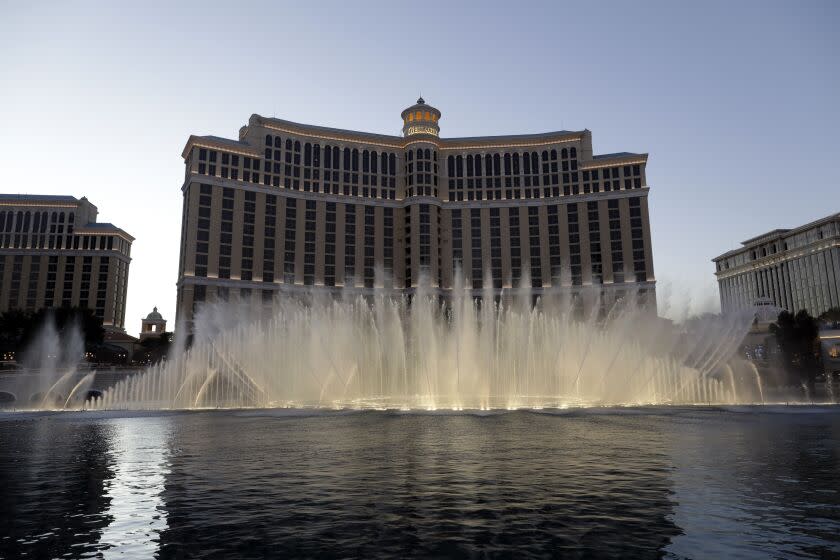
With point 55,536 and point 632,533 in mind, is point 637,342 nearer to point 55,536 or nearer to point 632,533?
point 632,533

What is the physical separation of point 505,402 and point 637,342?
17.4m

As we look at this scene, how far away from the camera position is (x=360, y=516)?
10.7 meters

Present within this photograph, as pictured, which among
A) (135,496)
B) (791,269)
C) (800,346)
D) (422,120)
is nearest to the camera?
(135,496)

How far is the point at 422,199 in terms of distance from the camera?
120m

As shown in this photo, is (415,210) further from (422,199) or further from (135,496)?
(135,496)

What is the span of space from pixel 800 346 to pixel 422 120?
8173 cm

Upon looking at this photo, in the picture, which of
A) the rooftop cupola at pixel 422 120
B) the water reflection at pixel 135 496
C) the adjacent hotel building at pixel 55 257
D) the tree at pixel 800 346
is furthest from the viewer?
the adjacent hotel building at pixel 55 257

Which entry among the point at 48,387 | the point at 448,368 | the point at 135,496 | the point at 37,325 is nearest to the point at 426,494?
the point at 135,496

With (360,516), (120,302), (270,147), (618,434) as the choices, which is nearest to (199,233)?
(270,147)

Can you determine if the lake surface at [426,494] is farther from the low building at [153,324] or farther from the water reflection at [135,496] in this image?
the low building at [153,324]

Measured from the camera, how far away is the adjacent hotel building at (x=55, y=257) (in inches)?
5861

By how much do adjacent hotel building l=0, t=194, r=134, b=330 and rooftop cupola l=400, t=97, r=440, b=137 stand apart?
93.1 meters

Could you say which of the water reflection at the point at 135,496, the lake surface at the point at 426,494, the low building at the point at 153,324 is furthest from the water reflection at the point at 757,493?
the low building at the point at 153,324

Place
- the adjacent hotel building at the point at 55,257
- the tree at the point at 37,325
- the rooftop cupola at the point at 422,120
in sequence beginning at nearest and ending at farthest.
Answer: the tree at the point at 37,325 < the rooftop cupola at the point at 422,120 < the adjacent hotel building at the point at 55,257
